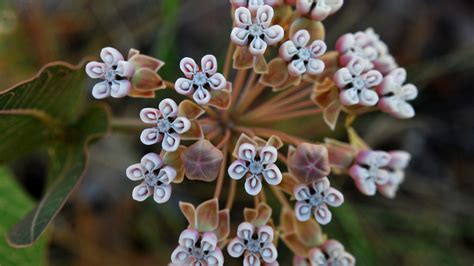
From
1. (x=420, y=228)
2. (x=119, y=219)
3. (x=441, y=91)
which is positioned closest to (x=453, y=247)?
(x=420, y=228)

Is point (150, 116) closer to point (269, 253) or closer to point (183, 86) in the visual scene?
point (183, 86)

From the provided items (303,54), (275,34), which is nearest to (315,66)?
(303,54)

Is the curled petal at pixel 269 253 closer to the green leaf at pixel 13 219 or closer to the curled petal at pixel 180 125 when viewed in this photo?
the curled petal at pixel 180 125

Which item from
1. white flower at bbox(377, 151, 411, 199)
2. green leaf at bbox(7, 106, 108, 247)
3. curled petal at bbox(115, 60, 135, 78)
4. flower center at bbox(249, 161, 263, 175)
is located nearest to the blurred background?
white flower at bbox(377, 151, 411, 199)

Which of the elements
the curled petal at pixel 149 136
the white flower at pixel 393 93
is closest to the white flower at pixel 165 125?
the curled petal at pixel 149 136

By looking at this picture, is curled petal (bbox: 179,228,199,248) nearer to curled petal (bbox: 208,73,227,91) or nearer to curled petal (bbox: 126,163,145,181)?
curled petal (bbox: 126,163,145,181)

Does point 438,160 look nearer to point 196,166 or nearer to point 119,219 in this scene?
point 119,219
